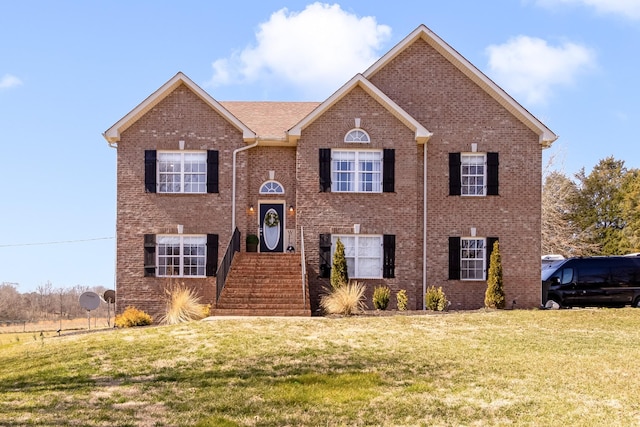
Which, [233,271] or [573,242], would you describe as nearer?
[233,271]

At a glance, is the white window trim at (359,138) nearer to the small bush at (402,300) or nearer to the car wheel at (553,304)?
the small bush at (402,300)

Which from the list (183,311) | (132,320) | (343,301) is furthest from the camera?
(132,320)

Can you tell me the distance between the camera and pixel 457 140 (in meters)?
23.3

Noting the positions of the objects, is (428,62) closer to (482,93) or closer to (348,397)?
(482,93)

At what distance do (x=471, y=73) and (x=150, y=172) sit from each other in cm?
1160

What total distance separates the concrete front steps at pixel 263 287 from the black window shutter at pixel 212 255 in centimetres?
112

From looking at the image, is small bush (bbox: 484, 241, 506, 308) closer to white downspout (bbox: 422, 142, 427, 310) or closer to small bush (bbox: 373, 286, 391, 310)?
white downspout (bbox: 422, 142, 427, 310)

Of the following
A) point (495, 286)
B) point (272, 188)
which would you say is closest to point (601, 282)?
point (495, 286)

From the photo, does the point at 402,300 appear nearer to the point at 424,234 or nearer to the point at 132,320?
the point at 424,234

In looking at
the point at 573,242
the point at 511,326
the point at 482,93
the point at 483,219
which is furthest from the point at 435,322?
the point at 573,242

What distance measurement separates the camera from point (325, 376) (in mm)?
10961

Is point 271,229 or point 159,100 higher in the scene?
point 159,100

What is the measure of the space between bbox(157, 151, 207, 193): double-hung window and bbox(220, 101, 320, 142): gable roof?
2.31 metres

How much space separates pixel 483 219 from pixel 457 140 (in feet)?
9.46
